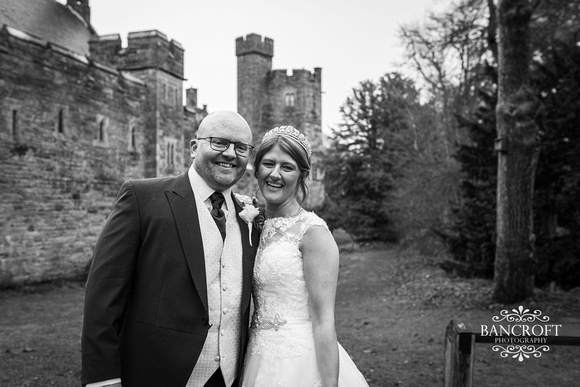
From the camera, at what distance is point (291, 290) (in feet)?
10.1

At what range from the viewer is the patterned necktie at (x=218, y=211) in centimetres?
291

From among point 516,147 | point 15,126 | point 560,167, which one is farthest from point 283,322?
point 15,126

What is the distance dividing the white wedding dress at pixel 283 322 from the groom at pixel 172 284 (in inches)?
7.3

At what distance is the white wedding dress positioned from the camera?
2.99 metres

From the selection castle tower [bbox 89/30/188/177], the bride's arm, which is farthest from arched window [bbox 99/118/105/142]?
the bride's arm

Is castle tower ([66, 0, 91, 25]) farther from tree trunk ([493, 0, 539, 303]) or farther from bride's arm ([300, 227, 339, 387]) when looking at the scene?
bride's arm ([300, 227, 339, 387])

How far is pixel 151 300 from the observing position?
269cm

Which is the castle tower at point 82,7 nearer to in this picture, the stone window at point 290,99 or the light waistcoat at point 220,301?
the stone window at point 290,99

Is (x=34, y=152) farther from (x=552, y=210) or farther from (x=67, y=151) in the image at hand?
(x=552, y=210)

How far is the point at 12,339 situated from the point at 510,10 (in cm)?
1003

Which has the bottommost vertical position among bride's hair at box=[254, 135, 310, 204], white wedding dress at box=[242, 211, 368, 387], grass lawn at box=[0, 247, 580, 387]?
grass lawn at box=[0, 247, 580, 387]

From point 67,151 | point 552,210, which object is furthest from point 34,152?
point 552,210

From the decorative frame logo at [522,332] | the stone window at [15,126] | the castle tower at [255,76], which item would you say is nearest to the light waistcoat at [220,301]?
the decorative frame logo at [522,332]

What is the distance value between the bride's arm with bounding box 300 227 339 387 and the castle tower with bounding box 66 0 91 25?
2354 cm
